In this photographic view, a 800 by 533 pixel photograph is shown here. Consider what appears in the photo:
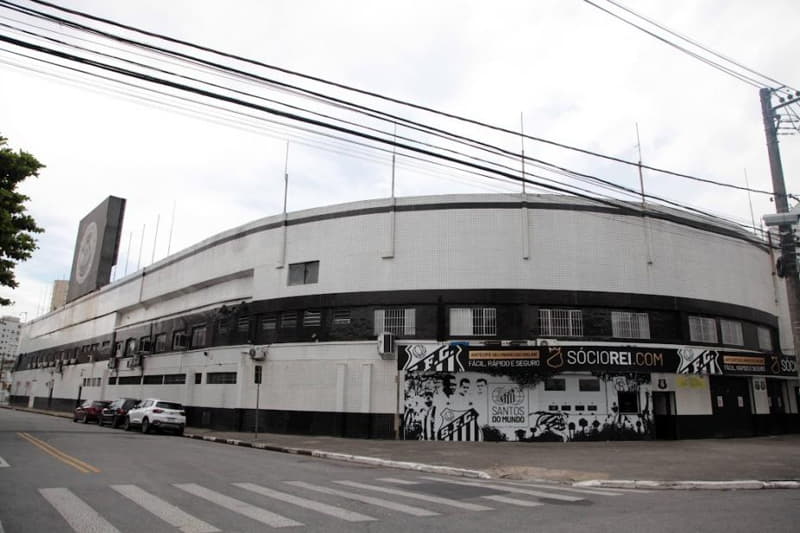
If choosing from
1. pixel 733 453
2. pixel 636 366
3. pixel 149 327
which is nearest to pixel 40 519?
pixel 733 453

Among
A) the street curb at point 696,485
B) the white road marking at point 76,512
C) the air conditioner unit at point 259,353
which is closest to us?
the white road marking at point 76,512

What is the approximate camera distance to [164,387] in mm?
35906

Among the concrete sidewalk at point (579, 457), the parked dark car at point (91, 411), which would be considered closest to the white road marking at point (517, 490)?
the concrete sidewalk at point (579, 457)

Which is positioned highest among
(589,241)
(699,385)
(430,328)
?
(589,241)

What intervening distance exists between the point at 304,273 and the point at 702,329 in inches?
767

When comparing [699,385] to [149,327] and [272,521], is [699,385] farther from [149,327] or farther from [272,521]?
[149,327]

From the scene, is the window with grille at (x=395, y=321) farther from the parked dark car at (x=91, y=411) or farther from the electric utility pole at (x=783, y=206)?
the parked dark car at (x=91, y=411)

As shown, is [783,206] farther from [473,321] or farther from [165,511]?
[165,511]

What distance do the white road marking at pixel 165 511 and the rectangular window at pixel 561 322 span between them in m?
18.0

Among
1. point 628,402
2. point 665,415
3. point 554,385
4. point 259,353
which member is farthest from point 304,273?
point 665,415

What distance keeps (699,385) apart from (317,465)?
18.8m

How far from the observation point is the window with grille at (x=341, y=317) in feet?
84.7

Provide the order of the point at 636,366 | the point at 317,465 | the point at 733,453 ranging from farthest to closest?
the point at 636,366 < the point at 733,453 < the point at 317,465

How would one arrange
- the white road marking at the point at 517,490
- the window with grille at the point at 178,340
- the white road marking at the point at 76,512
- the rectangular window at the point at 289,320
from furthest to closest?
the window with grille at the point at 178,340, the rectangular window at the point at 289,320, the white road marking at the point at 517,490, the white road marking at the point at 76,512
